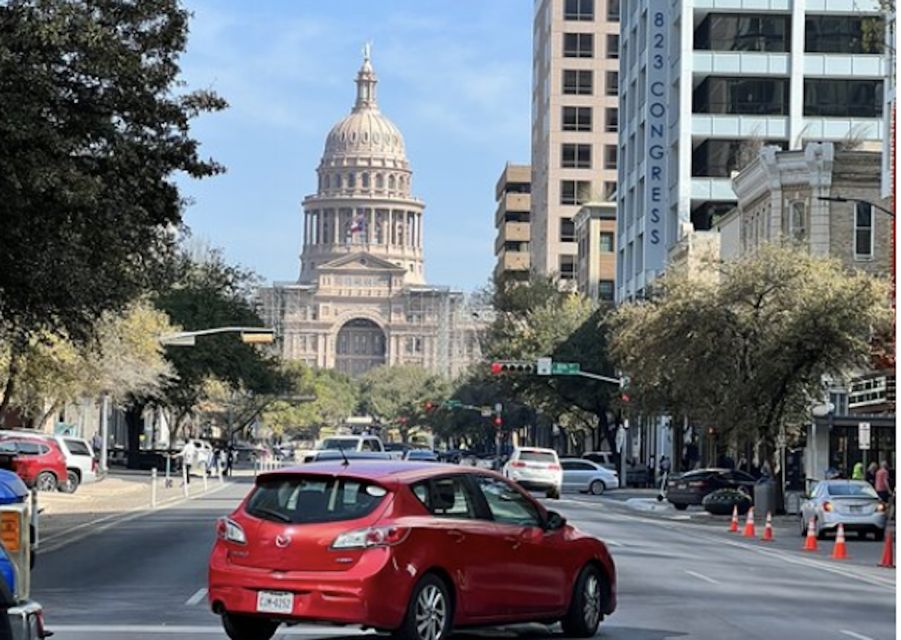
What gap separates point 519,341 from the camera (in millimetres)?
93125

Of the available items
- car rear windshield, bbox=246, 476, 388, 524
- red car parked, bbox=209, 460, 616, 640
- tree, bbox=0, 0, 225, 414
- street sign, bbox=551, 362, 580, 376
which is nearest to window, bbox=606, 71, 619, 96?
street sign, bbox=551, 362, 580, 376

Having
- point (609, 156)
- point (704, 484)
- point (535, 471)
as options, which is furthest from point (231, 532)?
point (609, 156)

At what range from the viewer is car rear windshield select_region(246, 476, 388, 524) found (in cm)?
1480

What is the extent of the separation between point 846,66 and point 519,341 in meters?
20.9

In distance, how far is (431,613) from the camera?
14.8 meters

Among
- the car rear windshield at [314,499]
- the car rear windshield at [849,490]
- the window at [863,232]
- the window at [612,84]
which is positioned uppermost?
the window at [612,84]

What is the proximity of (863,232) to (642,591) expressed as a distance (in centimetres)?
4239

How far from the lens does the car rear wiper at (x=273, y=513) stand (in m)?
14.9

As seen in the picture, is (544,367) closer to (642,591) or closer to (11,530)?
(642,591)

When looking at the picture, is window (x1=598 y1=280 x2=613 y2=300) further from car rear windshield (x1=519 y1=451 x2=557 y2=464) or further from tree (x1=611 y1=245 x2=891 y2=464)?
tree (x1=611 y1=245 x2=891 y2=464)

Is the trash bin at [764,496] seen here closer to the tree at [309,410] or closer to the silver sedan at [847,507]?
the silver sedan at [847,507]

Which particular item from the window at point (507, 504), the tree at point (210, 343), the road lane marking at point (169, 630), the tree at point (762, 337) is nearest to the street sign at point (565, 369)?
the tree at point (210, 343)

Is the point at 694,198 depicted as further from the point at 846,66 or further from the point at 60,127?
the point at 60,127

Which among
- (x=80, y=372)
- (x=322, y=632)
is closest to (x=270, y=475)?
(x=322, y=632)
